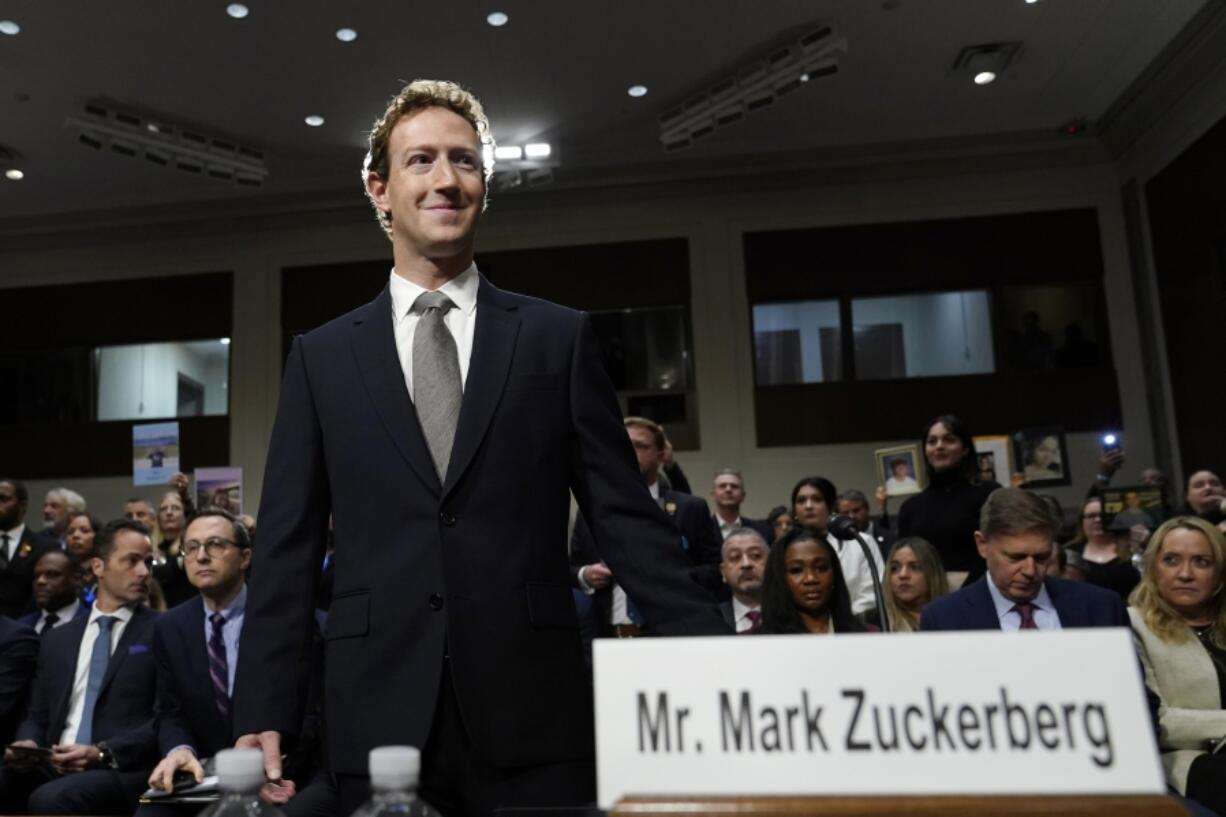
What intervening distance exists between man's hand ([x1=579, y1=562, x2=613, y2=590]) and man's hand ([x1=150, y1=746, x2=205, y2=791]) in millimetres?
1843

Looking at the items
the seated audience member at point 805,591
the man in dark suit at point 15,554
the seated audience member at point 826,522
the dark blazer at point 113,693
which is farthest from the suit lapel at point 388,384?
the man in dark suit at point 15,554

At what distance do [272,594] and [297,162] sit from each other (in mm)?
8522

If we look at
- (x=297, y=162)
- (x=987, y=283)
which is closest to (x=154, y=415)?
(x=297, y=162)

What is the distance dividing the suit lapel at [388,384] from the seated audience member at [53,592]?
4.25m

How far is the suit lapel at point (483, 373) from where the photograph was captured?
4.23ft

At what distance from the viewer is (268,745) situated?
3.99 ft

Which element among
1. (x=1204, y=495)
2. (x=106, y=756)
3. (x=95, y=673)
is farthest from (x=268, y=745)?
(x=1204, y=495)

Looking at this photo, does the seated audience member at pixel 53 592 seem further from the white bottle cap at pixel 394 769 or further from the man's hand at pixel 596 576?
the white bottle cap at pixel 394 769

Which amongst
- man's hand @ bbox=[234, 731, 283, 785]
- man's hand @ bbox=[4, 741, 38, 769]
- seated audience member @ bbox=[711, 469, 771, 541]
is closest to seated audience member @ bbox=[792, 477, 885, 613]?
seated audience member @ bbox=[711, 469, 771, 541]

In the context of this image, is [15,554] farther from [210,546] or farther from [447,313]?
[447,313]

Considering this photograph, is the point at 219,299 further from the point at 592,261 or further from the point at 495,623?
the point at 495,623

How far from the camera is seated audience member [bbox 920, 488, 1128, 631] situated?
9.66ft

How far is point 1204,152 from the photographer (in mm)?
7910

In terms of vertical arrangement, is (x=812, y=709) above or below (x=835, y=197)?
below
